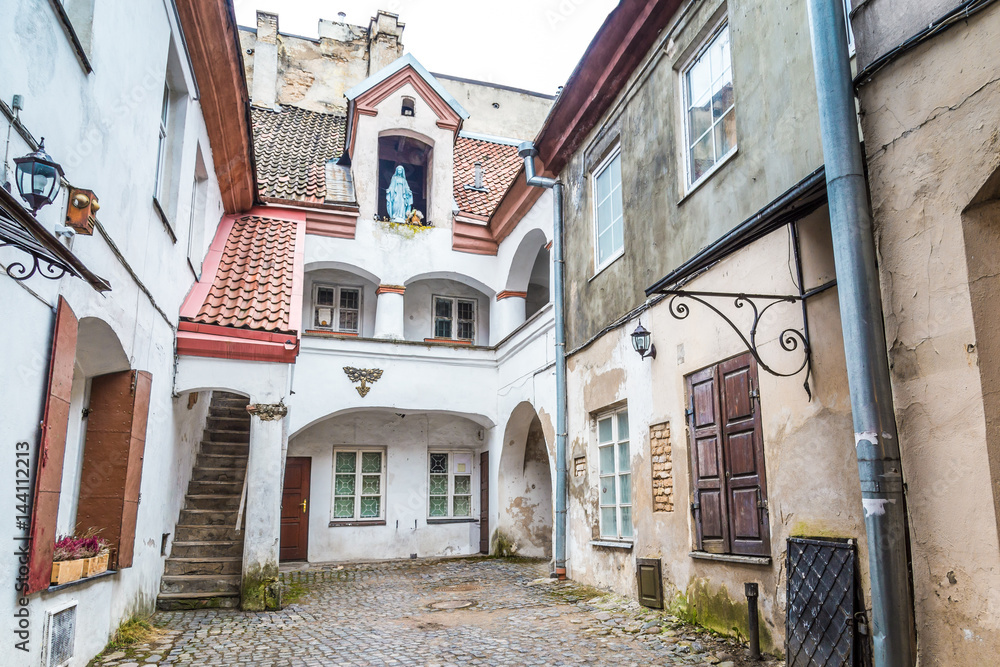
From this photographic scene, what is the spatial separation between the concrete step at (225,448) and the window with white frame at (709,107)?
7699mm

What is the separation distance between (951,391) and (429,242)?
454 inches

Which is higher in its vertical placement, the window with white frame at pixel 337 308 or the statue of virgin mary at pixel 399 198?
the statue of virgin mary at pixel 399 198

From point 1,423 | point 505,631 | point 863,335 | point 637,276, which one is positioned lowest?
Answer: point 505,631

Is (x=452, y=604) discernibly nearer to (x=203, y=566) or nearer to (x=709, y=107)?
(x=203, y=566)

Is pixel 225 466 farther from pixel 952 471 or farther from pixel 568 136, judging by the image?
pixel 952 471

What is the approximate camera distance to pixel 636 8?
8594 millimetres

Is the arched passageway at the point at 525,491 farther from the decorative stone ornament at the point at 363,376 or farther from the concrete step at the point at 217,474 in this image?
the concrete step at the point at 217,474

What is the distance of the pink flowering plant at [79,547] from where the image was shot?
5336mm

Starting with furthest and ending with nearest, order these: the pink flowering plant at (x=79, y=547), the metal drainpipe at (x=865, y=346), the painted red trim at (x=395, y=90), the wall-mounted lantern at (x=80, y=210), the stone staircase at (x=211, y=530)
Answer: the painted red trim at (x=395, y=90) → the stone staircase at (x=211, y=530) → the pink flowering plant at (x=79, y=547) → the wall-mounted lantern at (x=80, y=210) → the metal drainpipe at (x=865, y=346)

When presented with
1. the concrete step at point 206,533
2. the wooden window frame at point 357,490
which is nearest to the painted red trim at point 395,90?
the wooden window frame at point 357,490

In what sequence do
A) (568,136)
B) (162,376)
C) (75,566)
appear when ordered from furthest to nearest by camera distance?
1. (568,136)
2. (162,376)
3. (75,566)

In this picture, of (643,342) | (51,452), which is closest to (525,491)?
(643,342)

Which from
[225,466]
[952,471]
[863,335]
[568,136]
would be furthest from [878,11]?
[225,466]

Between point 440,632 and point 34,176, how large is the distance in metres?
5.32
